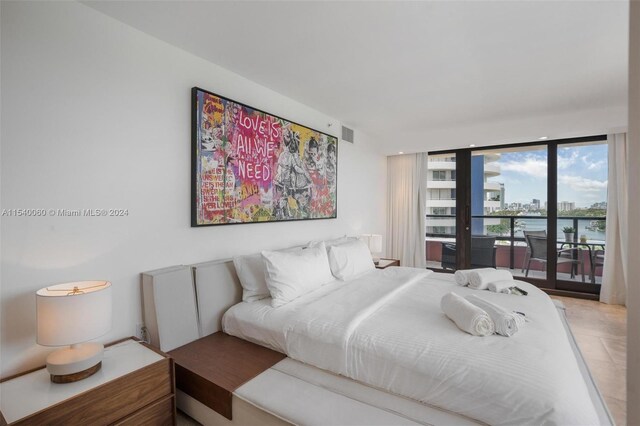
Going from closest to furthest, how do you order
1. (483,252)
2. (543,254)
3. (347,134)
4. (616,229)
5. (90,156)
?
(90,156)
(616,229)
(347,134)
(543,254)
(483,252)

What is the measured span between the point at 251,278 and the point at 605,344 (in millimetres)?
3277

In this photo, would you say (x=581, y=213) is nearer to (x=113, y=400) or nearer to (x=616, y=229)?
→ (x=616, y=229)

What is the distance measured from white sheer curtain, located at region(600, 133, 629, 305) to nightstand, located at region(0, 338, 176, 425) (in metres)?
5.09

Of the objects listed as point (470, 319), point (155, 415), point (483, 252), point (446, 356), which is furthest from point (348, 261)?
point (483, 252)

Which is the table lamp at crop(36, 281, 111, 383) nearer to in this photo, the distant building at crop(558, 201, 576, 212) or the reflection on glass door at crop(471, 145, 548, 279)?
the reflection on glass door at crop(471, 145, 548, 279)

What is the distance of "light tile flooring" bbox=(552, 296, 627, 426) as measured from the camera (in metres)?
2.00

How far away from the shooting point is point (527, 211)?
443 centimetres

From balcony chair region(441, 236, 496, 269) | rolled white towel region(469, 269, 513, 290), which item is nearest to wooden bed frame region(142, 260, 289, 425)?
rolled white towel region(469, 269, 513, 290)

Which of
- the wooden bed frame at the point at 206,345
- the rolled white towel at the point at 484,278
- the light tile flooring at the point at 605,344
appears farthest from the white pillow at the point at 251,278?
the light tile flooring at the point at 605,344

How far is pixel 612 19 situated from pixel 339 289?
8.59 ft

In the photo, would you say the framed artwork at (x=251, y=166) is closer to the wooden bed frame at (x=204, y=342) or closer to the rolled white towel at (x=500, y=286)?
the wooden bed frame at (x=204, y=342)

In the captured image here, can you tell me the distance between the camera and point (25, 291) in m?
1.53

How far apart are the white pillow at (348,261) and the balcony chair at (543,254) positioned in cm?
284

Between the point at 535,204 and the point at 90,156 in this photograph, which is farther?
the point at 535,204
